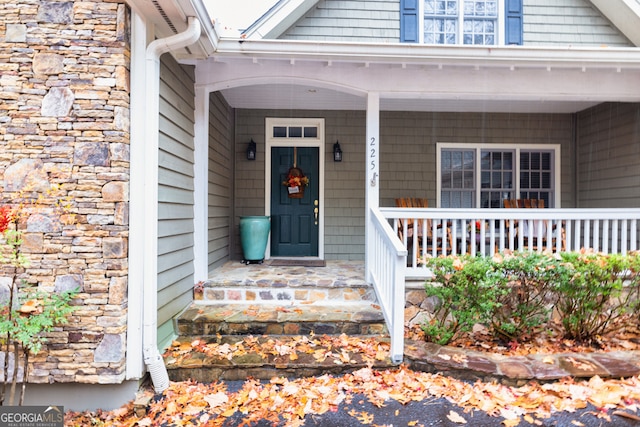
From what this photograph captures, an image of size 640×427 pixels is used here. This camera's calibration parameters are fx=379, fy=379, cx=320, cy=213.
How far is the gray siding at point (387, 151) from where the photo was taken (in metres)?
6.17

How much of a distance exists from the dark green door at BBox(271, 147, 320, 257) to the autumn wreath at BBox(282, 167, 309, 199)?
76 millimetres

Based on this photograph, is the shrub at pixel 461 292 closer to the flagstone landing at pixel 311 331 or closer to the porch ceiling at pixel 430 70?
the flagstone landing at pixel 311 331

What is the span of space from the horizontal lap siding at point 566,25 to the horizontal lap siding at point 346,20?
2.12 m

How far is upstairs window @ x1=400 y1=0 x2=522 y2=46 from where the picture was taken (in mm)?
5859

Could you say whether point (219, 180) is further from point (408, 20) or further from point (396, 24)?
point (408, 20)

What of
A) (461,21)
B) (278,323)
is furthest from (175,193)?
(461,21)

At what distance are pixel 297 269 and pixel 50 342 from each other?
2.87 metres

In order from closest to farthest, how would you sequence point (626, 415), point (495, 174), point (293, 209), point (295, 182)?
point (626, 415), point (295, 182), point (293, 209), point (495, 174)

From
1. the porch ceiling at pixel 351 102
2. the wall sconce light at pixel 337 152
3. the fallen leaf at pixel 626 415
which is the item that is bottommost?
the fallen leaf at pixel 626 415

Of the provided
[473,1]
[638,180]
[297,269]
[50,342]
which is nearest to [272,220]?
[297,269]


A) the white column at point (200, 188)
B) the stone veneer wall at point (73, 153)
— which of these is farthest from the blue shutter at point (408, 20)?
the stone veneer wall at point (73, 153)

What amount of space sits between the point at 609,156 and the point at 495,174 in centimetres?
155

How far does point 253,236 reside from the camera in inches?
211

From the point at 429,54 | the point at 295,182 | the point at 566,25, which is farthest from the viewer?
the point at 295,182
